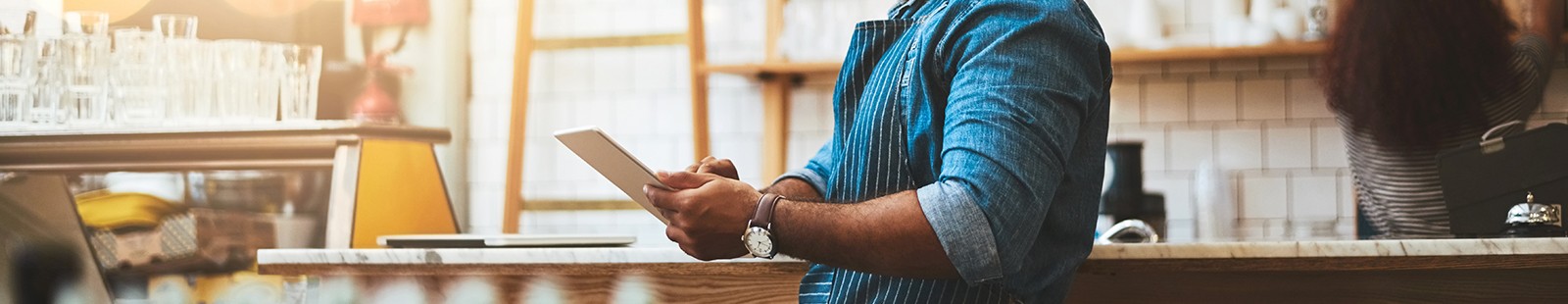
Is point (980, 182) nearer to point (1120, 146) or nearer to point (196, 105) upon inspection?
point (196, 105)

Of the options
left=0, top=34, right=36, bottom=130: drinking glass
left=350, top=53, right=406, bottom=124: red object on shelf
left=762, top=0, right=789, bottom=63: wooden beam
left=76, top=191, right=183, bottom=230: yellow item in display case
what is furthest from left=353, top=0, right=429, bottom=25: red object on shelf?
left=0, top=34, right=36, bottom=130: drinking glass

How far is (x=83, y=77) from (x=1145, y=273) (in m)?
1.62

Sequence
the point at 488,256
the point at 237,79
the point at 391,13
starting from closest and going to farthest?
the point at 488,256 < the point at 237,79 < the point at 391,13

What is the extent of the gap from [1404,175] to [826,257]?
1592 millimetres

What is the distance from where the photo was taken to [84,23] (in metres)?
2.13

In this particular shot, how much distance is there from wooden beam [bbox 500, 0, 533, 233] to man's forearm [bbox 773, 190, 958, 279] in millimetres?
2696

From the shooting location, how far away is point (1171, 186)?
3650 mm

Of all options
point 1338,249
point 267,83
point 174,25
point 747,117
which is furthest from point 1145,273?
point 747,117

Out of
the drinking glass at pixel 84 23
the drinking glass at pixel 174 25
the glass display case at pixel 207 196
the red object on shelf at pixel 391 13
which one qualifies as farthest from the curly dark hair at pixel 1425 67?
the red object on shelf at pixel 391 13

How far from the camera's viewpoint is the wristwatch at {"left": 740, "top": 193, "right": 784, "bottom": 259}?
3.98 feet

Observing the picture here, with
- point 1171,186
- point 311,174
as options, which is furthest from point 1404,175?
point 311,174

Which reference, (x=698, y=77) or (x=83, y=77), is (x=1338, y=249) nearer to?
(x=83, y=77)

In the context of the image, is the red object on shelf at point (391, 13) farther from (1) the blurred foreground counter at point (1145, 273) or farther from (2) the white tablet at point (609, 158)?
(2) the white tablet at point (609, 158)

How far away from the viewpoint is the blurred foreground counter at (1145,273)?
1507 millimetres
